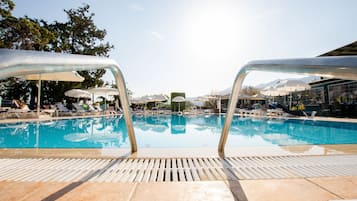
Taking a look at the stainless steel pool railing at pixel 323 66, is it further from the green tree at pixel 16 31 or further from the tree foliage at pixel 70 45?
the tree foliage at pixel 70 45

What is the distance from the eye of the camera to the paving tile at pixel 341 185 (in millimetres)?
1602

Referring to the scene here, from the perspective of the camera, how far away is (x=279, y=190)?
1690 mm

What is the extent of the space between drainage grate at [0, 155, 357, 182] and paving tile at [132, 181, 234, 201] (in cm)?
18

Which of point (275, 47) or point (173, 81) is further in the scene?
point (173, 81)

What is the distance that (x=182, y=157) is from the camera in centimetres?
295

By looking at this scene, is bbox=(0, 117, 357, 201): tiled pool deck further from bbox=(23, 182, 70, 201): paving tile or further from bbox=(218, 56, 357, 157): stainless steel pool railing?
bbox=(218, 56, 357, 157): stainless steel pool railing

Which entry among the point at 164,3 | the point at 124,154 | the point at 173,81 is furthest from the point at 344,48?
the point at 173,81

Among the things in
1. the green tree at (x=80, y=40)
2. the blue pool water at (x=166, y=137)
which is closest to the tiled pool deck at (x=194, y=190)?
the blue pool water at (x=166, y=137)

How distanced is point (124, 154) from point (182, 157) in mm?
981

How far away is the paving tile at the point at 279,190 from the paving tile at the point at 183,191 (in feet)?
0.43

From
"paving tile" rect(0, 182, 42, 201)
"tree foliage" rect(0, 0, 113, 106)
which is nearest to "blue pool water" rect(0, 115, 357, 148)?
"paving tile" rect(0, 182, 42, 201)

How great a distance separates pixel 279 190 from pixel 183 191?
890mm

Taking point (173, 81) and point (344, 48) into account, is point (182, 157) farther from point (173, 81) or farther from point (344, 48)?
point (173, 81)

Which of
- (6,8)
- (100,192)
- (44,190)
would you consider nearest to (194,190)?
(100,192)
